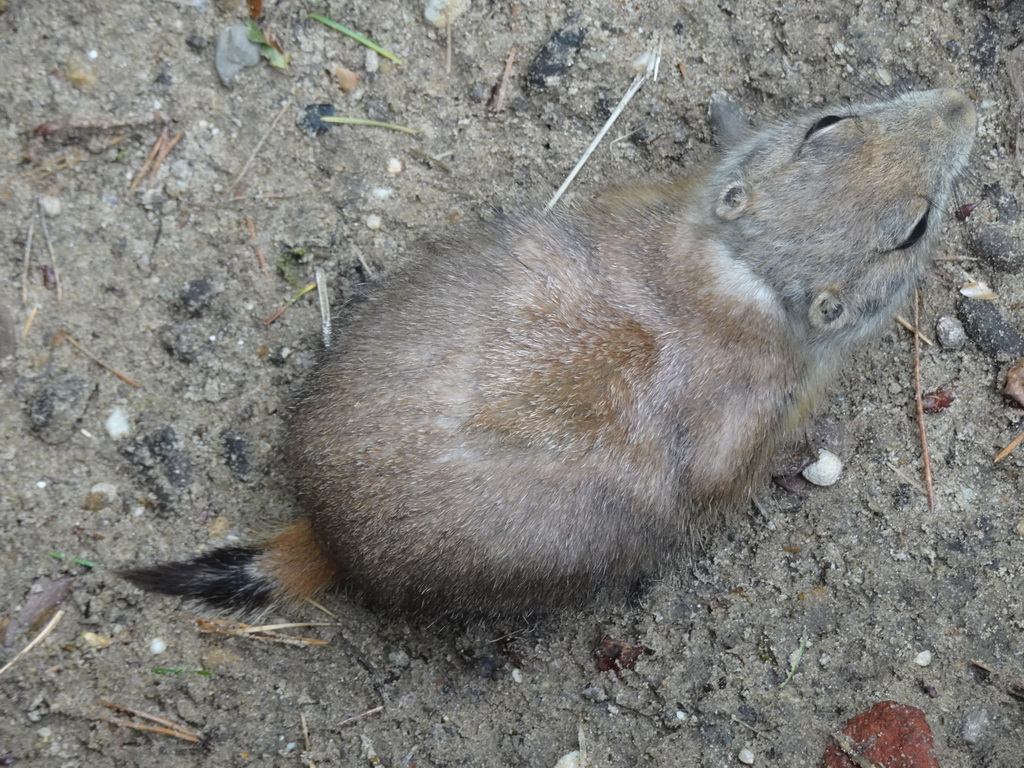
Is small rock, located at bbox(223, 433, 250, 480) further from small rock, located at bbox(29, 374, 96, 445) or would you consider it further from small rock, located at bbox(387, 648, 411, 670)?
small rock, located at bbox(387, 648, 411, 670)

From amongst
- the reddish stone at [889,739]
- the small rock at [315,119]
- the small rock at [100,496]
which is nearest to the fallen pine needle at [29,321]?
the small rock at [100,496]

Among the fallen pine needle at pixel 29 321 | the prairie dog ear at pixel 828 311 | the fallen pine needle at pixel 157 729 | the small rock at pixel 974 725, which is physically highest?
the fallen pine needle at pixel 29 321

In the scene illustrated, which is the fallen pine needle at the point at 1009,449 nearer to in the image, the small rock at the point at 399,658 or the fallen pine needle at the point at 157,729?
the small rock at the point at 399,658

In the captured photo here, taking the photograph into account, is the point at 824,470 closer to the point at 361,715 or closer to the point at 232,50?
the point at 361,715

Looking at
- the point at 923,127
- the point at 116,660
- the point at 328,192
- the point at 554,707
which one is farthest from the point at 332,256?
the point at 923,127

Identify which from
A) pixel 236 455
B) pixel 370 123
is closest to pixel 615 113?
pixel 370 123

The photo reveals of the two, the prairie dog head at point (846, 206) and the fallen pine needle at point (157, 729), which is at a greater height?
the prairie dog head at point (846, 206)
